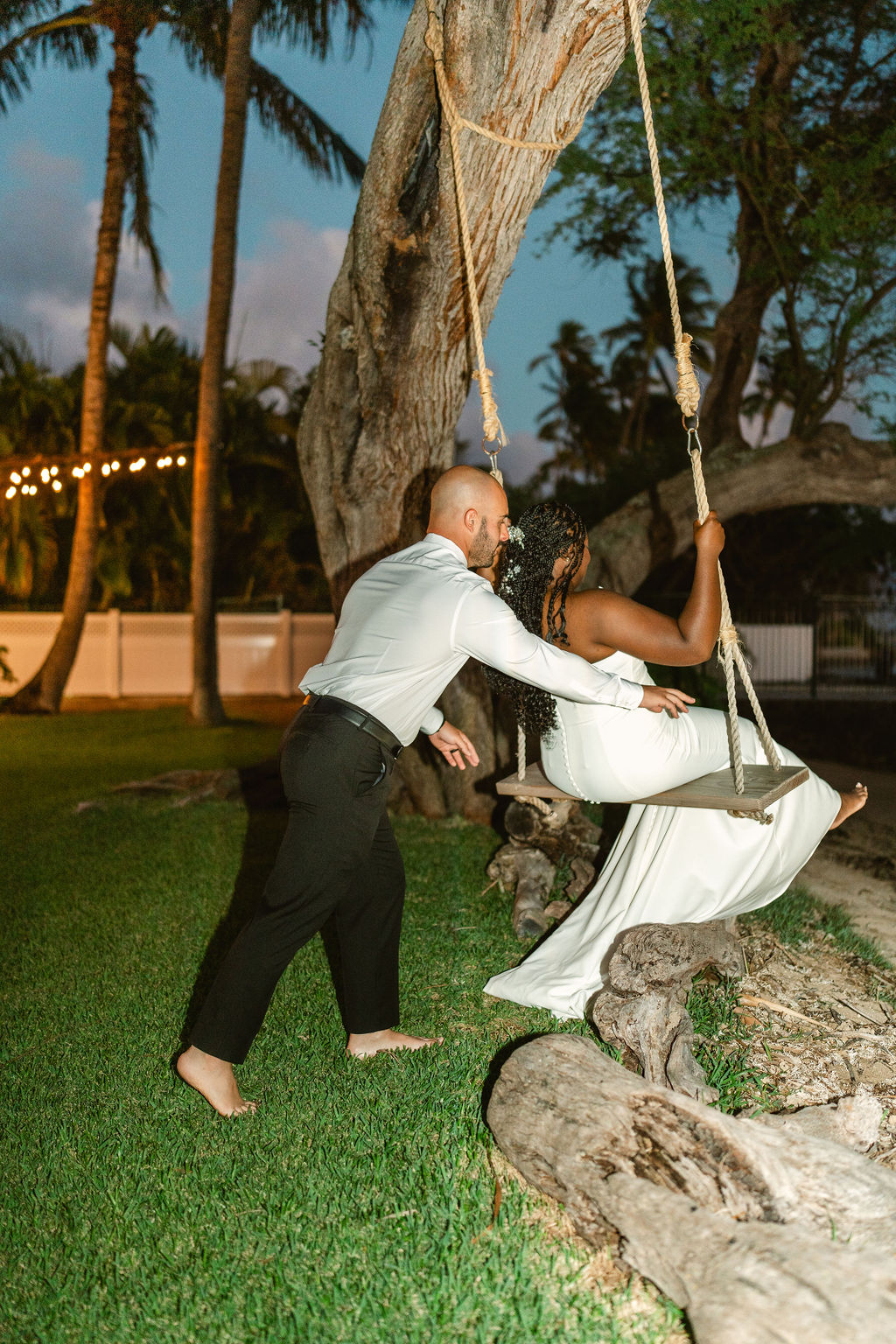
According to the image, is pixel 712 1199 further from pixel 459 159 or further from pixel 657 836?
pixel 459 159

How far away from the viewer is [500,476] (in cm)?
402

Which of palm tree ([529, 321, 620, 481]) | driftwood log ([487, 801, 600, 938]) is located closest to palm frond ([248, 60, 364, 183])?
driftwood log ([487, 801, 600, 938])

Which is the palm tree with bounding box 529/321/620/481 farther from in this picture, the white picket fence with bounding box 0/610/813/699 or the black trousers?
the black trousers

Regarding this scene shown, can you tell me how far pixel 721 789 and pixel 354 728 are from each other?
1271 mm

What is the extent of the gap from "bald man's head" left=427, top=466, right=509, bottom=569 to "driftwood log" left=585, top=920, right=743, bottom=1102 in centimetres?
154

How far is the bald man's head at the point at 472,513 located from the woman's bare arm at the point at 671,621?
1.56 feet

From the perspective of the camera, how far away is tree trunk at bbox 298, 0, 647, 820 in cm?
412

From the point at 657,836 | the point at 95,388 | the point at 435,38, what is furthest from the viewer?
the point at 95,388

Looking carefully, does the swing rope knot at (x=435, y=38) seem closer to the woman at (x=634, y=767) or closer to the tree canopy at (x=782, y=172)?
the woman at (x=634, y=767)

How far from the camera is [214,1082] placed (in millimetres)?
3102

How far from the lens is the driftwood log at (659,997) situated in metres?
3.27

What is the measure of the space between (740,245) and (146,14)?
362 inches

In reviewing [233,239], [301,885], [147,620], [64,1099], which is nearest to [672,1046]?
[301,885]

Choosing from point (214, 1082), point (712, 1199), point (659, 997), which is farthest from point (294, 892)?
point (712, 1199)
